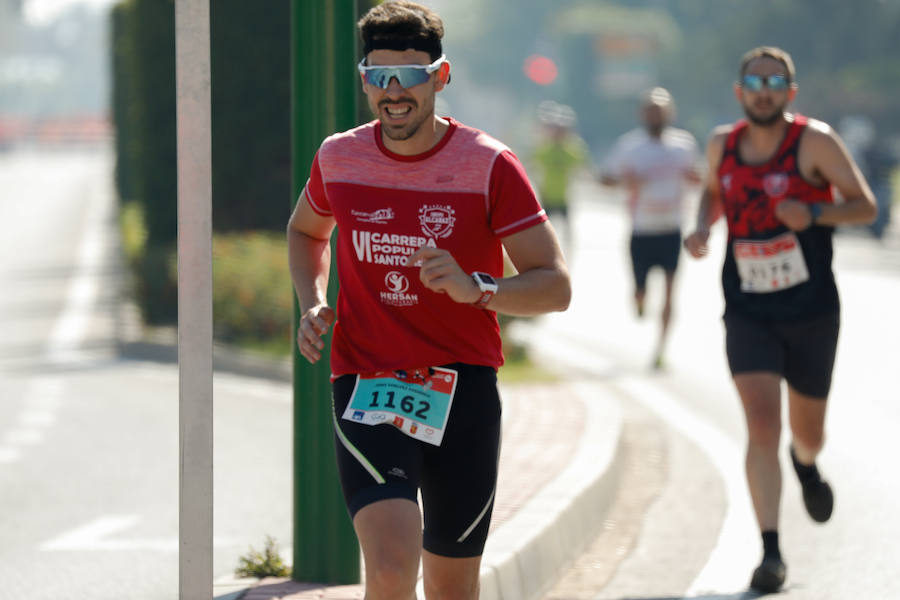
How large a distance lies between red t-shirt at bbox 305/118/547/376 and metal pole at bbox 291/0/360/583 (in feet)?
3.78

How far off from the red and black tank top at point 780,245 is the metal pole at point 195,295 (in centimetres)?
269

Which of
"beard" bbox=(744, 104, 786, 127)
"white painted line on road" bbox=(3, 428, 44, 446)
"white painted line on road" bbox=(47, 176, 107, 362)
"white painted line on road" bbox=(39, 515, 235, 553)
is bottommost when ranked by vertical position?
"white painted line on road" bbox=(47, 176, 107, 362)

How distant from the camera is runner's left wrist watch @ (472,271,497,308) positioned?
12.5 feet

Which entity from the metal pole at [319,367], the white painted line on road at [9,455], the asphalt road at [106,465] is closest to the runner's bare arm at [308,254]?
the metal pole at [319,367]

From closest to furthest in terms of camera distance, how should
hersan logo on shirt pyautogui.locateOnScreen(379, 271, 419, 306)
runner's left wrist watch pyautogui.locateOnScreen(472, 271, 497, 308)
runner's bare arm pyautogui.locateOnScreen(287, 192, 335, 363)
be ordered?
runner's left wrist watch pyautogui.locateOnScreen(472, 271, 497, 308) < hersan logo on shirt pyautogui.locateOnScreen(379, 271, 419, 306) < runner's bare arm pyautogui.locateOnScreen(287, 192, 335, 363)

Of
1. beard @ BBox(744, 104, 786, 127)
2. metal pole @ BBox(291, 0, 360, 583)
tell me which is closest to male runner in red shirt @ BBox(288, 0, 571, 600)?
metal pole @ BBox(291, 0, 360, 583)

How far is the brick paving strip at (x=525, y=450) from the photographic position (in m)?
5.26

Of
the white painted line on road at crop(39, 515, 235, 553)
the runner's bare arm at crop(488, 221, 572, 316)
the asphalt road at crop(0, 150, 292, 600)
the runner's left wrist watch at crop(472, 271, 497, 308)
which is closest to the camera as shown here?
the runner's left wrist watch at crop(472, 271, 497, 308)

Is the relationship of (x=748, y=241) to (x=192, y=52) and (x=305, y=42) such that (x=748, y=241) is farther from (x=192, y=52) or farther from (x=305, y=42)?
(x=192, y=52)

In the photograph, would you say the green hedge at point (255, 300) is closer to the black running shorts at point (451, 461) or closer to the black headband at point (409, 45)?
the black running shorts at point (451, 461)

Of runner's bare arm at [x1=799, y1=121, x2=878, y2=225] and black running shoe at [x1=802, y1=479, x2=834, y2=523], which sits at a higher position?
runner's bare arm at [x1=799, y1=121, x2=878, y2=225]

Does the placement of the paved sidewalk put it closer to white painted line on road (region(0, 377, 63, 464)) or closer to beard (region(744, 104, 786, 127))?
beard (region(744, 104, 786, 127))

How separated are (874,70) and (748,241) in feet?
179

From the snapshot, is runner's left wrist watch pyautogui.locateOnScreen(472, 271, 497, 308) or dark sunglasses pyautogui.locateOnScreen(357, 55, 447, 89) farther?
dark sunglasses pyautogui.locateOnScreen(357, 55, 447, 89)
